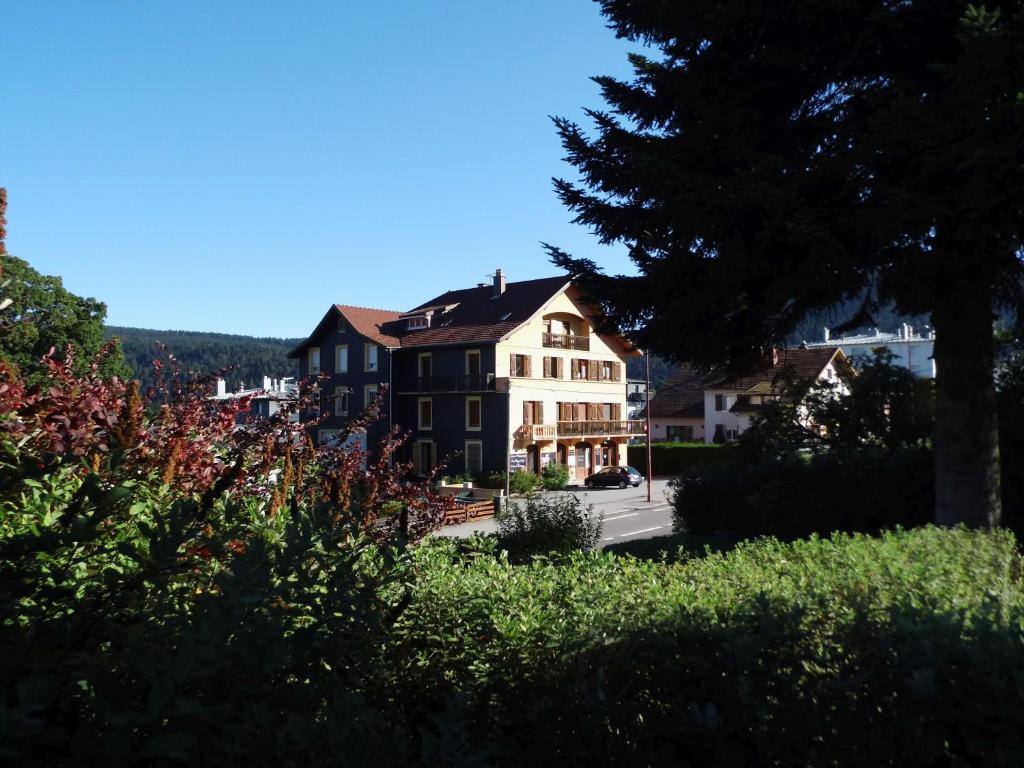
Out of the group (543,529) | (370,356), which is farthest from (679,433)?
(543,529)

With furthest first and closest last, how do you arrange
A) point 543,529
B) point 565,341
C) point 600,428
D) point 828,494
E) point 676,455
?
point 676,455, point 600,428, point 565,341, point 828,494, point 543,529

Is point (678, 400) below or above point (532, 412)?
above

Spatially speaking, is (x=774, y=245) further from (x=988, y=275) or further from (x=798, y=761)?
(x=798, y=761)

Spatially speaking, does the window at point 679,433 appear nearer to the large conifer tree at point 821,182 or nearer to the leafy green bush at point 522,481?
the leafy green bush at point 522,481

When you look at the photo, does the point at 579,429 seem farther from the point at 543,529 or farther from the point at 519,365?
the point at 543,529

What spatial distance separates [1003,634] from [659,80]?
31.7ft

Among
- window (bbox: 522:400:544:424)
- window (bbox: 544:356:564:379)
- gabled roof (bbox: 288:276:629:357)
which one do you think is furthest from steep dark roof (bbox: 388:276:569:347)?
window (bbox: 522:400:544:424)

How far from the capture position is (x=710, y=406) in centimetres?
6134

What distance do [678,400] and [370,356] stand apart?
29.6m

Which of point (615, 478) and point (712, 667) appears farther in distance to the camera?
point (615, 478)

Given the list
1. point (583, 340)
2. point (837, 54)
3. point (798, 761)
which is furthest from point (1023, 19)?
point (583, 340)

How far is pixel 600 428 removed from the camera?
159 ft

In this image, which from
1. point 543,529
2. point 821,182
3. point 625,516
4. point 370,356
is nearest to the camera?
point 821,182

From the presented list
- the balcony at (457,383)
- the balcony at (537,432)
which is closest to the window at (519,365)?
the balcony at (457,383)
